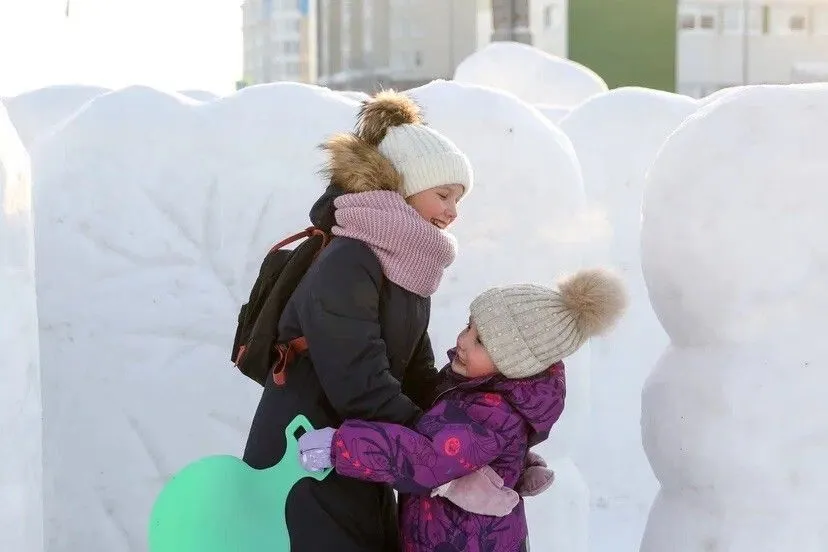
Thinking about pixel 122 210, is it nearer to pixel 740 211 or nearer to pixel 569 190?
pixel 569 190

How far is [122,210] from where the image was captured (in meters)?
3.86

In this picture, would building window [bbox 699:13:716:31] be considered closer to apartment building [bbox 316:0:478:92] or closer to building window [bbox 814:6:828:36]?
building window [bbox 814:6:828:36]

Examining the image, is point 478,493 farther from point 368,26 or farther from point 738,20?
point 368,26

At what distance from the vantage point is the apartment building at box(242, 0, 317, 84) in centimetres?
4319

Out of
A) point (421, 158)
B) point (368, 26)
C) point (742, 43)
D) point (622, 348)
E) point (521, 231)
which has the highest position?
point (368, 26)

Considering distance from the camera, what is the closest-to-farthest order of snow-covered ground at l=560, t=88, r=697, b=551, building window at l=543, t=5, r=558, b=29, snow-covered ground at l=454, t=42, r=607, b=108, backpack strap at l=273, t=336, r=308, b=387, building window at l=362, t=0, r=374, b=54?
backpack strap at l=273, t=336, r=308, b=387
snow-covered ground at l=560, t=88, r=697, b=551
snow-covered ground at l=454, t=42, r=607, b=108
building window at l=543, t=5, r=558, b=29
building window at l=362, t=0, r=374, b=54

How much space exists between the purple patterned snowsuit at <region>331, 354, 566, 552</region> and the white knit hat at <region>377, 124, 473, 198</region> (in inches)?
16.1

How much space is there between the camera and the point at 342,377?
2.30m

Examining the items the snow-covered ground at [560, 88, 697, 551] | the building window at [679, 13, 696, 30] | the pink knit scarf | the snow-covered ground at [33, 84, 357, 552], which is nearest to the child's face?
the pink knit scarf

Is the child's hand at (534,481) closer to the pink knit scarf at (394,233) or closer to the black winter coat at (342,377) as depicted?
the black winter coat at (342,377)

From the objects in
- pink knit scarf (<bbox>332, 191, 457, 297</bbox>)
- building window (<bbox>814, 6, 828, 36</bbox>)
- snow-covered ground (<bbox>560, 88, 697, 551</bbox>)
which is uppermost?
building window (<bbox>814, 6, 828, 36</bbox>)

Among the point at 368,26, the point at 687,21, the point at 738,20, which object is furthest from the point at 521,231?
the point at 368,26

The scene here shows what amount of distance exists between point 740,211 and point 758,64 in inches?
1117

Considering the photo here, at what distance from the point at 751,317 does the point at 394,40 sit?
29711 mm
